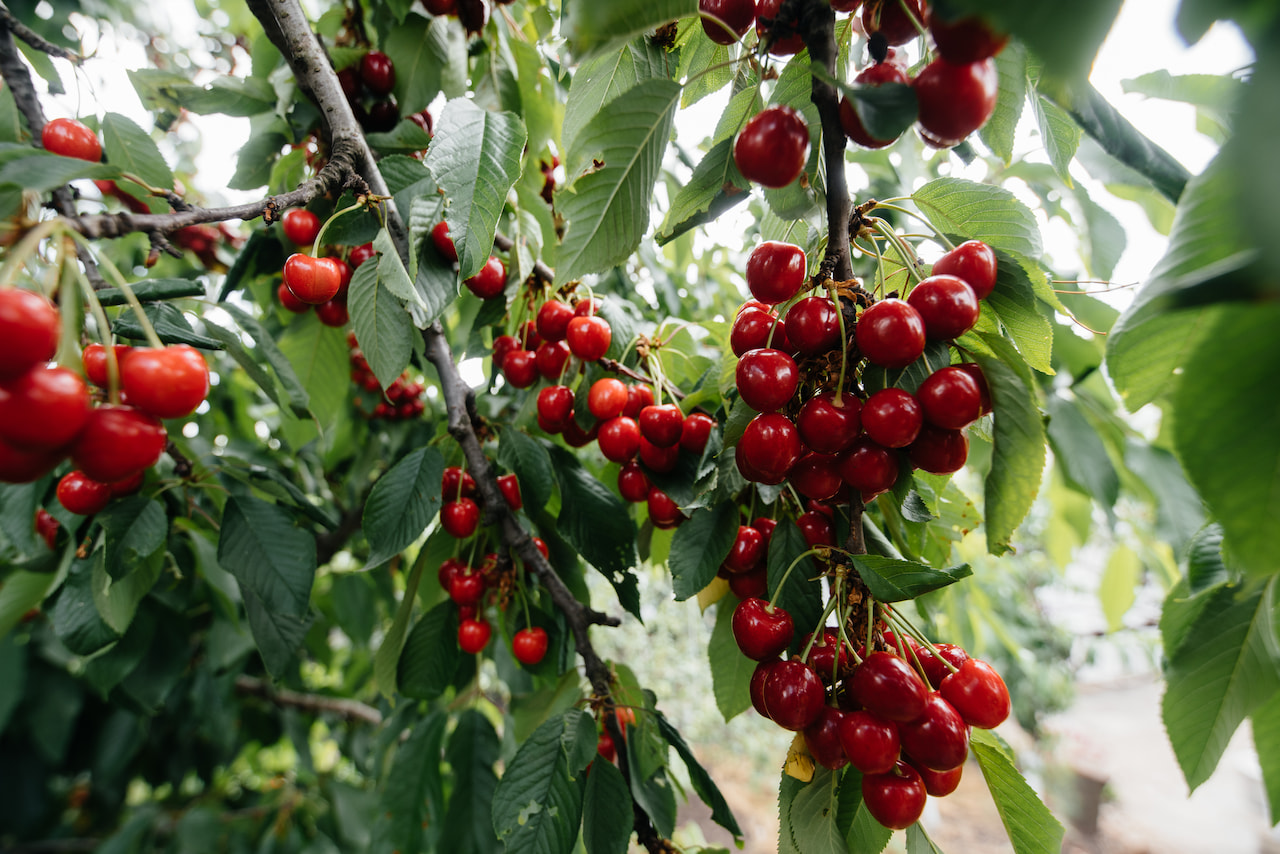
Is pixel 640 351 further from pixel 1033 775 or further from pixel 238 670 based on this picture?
pixel 1033 775

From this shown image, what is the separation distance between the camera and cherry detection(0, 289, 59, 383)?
343 mm

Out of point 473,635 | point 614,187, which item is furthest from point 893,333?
point 473,635

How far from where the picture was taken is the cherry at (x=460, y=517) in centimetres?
102

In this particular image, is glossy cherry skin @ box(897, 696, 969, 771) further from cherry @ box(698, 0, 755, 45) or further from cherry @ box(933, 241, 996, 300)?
cherry @ box(698, 0, 755, 45)

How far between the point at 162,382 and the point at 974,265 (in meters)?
0.70

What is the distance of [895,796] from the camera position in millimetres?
570

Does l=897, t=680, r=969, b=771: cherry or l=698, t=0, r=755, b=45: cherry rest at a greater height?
l=698, t=0, r=755, b=45: cherry

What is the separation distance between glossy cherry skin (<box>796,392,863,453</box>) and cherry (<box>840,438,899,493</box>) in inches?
0.5

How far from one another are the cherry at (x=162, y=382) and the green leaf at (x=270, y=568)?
0.61 meters

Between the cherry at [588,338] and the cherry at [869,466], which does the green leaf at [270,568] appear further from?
the cherry at [869,466]

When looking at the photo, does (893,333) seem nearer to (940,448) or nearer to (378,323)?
(940,448)

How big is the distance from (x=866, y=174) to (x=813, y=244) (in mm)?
989

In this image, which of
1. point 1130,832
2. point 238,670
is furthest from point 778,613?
point 1130,832

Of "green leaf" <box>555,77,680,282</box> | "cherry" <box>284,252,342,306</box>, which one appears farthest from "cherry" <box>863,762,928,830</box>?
"cherry" <box>284,252,342,306</box>
